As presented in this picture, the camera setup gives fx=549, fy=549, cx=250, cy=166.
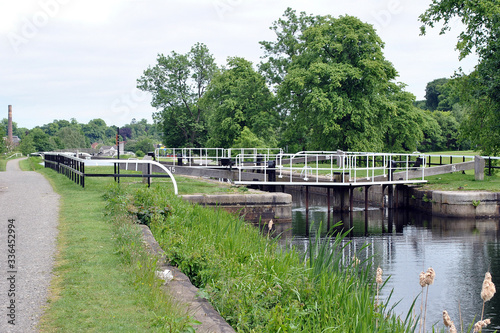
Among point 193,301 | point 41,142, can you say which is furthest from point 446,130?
point 41,142

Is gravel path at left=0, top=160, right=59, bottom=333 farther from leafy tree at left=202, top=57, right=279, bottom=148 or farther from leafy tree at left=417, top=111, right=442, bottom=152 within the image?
leafy tree at left=417, top=111, right=442, bottom=152

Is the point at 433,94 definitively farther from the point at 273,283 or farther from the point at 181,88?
the point at 273,283

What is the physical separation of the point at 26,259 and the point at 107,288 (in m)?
2.01

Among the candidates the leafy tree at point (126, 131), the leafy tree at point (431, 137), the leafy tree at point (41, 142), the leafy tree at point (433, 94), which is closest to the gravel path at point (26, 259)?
the leafy tree at point (431, 137)

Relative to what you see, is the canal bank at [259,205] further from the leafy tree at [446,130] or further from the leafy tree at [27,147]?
the leafy tree at [27,147]

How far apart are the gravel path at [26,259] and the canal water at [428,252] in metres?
3.40

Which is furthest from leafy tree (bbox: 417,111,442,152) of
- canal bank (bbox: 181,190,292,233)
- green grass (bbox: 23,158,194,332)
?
green grass (bbox: 23,158,194,332)

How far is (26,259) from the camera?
7547mm

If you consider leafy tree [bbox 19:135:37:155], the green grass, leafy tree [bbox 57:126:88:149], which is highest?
leafy tree [bbox 57:126:88:149]

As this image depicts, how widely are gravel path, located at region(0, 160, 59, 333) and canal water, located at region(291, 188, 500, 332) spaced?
340 cm

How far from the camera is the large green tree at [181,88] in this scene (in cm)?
6106

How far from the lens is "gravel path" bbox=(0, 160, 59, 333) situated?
532cm

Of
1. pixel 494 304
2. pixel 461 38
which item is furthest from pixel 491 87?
pixel 494 304

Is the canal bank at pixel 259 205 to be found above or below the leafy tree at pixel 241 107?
below
